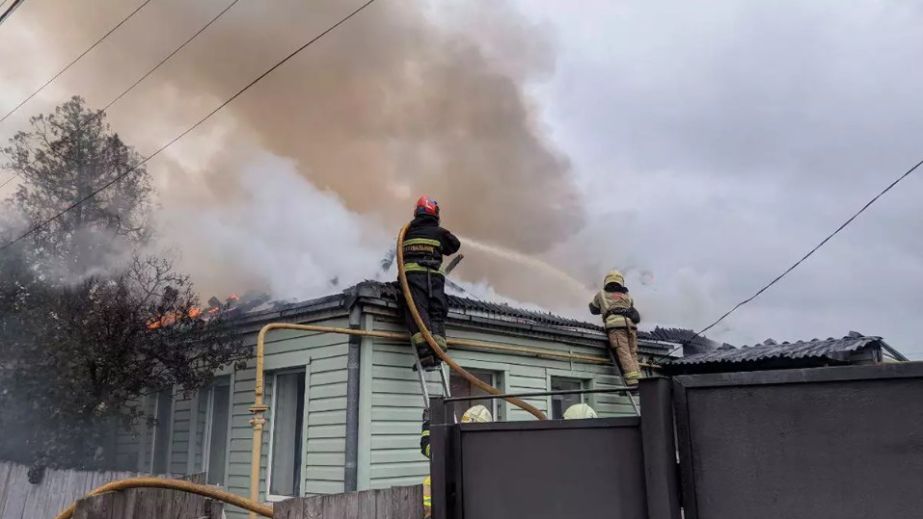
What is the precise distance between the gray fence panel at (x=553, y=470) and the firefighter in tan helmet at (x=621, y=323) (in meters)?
6.96

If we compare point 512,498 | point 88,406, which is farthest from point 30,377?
point 512,498

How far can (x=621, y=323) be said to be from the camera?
988 cm

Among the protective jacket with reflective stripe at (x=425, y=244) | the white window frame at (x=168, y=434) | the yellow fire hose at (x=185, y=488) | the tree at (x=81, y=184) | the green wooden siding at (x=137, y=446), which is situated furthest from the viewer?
the tree at (x=81, y=184)

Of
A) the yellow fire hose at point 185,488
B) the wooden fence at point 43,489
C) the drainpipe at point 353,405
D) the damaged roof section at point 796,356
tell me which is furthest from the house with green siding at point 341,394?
the yellow fire hose at point 185,488

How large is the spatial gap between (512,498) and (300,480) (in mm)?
5153

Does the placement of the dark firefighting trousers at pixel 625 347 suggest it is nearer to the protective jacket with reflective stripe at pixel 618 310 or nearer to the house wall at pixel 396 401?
the protective jacket with reflective stripe at pixel 618 310

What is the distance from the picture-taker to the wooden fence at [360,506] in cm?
407

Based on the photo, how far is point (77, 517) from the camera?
3.61 m

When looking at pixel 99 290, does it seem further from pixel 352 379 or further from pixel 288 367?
pixel 352 379

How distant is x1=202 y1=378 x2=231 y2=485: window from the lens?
875 cm

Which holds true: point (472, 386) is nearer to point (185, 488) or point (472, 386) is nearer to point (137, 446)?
point (185, 488)

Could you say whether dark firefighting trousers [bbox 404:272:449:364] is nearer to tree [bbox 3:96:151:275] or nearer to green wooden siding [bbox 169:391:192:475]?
green wooden siding [bbox 169:391:192:475]

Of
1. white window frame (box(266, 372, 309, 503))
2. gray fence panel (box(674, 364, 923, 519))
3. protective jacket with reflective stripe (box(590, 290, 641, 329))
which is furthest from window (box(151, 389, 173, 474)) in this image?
gray fence panel (box(674, 364, 923, 519))

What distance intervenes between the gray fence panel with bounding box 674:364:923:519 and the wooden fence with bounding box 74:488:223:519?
3013mm
